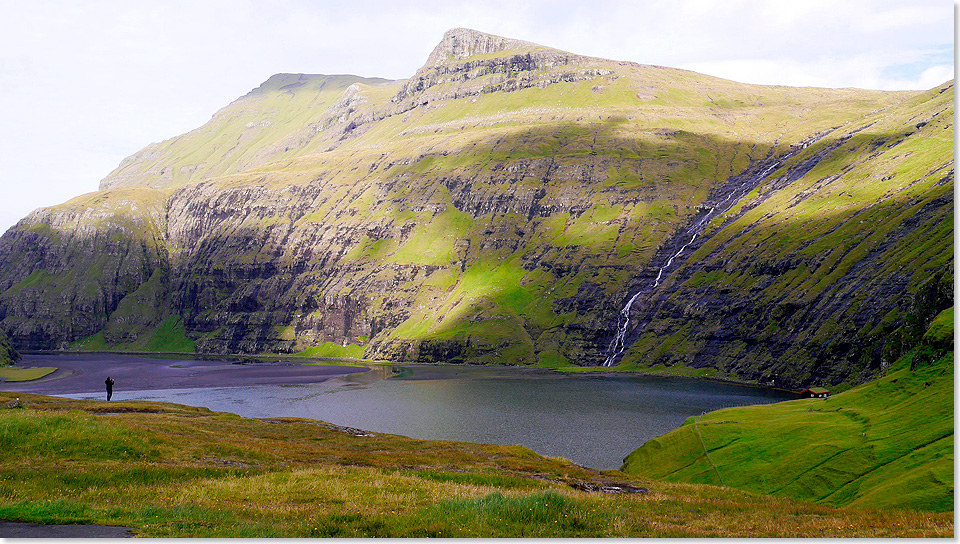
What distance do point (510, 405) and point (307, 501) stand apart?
10535 cm

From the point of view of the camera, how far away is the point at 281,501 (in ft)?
76.3

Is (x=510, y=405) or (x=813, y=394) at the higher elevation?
(x=813, y=394)

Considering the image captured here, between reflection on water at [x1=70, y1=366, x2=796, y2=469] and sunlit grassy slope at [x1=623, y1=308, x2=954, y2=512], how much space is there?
13510 millimetres

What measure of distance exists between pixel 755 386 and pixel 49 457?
170m

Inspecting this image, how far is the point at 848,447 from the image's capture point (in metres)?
44.2

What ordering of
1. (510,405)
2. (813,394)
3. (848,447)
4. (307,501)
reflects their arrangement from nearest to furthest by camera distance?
1. (307,501)
2. (848,447)
3. (813,394)
4. (510,405)

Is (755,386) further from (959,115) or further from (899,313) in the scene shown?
(959,115)

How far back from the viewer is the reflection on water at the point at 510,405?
89562 mm

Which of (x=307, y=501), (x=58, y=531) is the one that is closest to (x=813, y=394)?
(x=307, y=501)

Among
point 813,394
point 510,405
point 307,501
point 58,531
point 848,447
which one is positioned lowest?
point 510,405

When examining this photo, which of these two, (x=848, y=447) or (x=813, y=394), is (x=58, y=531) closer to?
(x=848, y=447)

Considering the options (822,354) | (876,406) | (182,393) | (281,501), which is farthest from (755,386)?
(281,501)

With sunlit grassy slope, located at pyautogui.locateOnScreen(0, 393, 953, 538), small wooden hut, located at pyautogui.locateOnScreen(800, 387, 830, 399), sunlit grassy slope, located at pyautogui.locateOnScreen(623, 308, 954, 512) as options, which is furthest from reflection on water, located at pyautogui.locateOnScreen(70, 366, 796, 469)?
sunlit grassy slope, located at pyautogui.locateOnScreen(0, 393, 953, 538)

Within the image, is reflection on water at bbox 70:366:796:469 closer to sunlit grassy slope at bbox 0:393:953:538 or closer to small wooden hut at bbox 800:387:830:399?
small wooden hut at bbox 800:387:830:399
